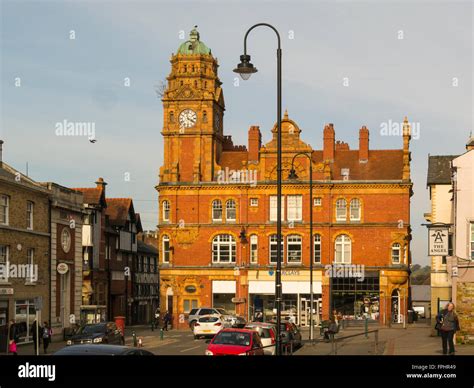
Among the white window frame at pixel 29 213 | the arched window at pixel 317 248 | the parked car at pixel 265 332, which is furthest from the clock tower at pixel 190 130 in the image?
the parked car at pixel 265 332

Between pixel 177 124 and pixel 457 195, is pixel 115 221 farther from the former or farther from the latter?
pixel 457 195

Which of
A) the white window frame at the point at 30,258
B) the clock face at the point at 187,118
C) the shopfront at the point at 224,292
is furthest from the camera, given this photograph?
the clock face at the point at 187,118

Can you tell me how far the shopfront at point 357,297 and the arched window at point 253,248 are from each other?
7036mm

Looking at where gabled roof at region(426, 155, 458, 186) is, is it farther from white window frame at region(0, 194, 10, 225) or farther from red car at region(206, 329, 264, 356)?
red car at region(206, 329, 264, 356)

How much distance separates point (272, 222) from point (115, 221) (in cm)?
1514

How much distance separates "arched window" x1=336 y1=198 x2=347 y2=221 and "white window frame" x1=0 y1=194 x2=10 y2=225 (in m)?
36.3

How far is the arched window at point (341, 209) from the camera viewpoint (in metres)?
74.4

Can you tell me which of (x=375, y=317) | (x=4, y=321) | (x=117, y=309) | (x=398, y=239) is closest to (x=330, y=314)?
(x=375, y=317)

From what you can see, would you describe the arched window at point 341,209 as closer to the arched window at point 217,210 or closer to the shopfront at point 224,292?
the arched window at point 217,210

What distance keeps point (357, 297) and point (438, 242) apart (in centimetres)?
3049

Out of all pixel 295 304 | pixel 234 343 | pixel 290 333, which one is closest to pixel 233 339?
pixel 234 343

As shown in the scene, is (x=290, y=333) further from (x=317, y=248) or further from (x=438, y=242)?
(x=317, y=248)

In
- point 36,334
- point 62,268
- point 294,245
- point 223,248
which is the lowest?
point 36,334

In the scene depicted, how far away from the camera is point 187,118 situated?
7738cm
